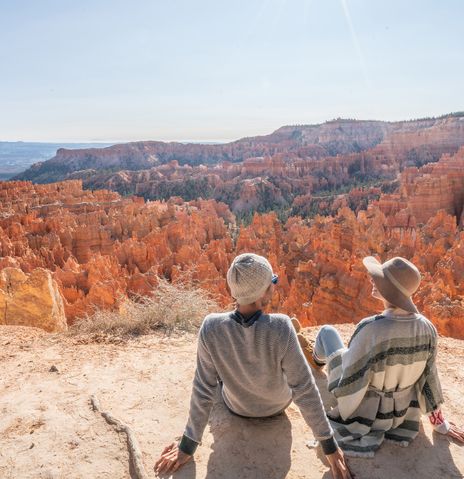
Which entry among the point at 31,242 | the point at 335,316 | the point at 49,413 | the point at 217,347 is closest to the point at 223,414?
the point at 217,347

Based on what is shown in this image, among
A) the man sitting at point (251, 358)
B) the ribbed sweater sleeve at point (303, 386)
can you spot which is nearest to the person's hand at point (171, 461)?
the man sitting at point (251, 358)

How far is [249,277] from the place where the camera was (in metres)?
1.70

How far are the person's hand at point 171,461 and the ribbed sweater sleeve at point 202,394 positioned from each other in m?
0.11

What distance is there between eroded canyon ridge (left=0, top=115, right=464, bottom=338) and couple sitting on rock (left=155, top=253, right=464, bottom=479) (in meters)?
6.22

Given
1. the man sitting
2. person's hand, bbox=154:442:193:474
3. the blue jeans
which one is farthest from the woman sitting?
person's hand, bbox=154:442:193:474

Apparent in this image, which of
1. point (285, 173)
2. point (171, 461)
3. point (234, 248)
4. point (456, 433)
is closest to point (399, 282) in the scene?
point (456, 433)

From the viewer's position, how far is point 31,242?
21.0 m

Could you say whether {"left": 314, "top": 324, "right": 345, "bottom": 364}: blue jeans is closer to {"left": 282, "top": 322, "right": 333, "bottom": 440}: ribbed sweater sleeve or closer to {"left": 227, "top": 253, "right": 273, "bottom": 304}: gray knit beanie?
{"left": 282, "top": 322, "right": 333, "bottom": 440}: ribbed sweater sleeve

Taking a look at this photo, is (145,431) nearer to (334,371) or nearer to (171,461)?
(171,461)

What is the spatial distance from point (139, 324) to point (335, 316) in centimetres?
981

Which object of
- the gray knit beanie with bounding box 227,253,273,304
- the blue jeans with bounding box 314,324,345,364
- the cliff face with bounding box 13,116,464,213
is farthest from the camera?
the cliff face with bounding box 13,116,464,213

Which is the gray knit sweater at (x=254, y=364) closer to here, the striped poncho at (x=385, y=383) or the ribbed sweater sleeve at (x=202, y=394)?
the ribbed sweater sleeve at (x=202, y=394)

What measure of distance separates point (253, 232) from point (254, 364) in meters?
21.2

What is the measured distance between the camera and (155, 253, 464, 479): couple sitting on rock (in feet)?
5.87
